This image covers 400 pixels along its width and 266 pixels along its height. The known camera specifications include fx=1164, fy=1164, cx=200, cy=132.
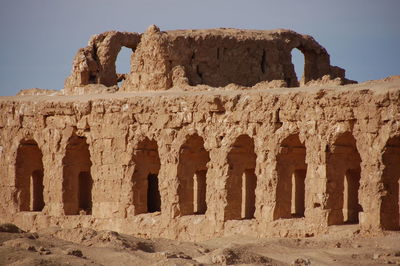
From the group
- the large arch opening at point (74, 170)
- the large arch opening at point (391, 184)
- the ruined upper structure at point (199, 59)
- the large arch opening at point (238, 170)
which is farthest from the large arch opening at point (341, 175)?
the large arch opening at point (74, 170)

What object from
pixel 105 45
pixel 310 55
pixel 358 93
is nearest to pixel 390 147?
pixel 358 93

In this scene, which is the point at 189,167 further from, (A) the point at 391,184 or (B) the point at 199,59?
(A) the point at 391,184

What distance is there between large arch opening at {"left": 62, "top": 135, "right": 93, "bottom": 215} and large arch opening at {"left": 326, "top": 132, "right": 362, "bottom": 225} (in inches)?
332

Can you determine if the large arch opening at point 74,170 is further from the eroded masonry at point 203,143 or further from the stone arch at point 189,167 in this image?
the stone arch at point 189,167

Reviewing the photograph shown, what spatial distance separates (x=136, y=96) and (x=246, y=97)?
3.68m

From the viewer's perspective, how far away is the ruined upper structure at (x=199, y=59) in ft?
100

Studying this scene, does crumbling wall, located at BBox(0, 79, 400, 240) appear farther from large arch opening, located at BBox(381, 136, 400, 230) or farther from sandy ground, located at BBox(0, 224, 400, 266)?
sandy ground, located at BBox(0, 224, 400, 266)

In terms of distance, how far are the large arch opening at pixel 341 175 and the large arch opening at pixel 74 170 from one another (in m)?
8.43

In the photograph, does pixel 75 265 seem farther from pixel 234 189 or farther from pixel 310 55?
pixel 310 55

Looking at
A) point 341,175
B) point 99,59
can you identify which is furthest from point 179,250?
point 99,59

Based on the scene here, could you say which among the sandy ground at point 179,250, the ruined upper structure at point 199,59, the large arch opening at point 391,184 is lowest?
the sandy ground at point 179,250

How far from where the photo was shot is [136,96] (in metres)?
29.3

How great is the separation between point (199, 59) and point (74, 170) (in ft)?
14.9

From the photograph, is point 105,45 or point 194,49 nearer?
point 194,49
